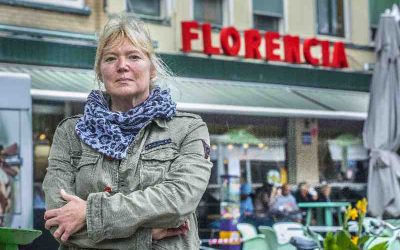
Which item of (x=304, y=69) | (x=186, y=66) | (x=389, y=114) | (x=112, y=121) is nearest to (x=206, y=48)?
(x=186, y=66)

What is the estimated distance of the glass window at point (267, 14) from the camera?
11234mm

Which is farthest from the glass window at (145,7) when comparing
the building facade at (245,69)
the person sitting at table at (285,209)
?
the person sitting at table at (285,209)

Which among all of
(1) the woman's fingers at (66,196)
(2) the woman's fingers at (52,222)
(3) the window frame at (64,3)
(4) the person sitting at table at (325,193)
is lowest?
(4) the person sitting at table at (325,193)

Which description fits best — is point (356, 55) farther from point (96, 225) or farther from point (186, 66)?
point (96, 225)

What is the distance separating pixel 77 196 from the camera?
2.12m

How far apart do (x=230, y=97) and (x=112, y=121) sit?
24.2 feet

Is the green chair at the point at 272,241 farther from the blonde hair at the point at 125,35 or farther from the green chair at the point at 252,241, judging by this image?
the blonde hair at the point at 125,35

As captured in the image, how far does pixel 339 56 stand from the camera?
11.6m

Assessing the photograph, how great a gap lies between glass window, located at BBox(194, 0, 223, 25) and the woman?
8.49 m

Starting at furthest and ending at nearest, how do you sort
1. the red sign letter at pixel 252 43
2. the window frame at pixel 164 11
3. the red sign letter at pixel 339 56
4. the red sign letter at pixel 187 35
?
1. the red sign letter at pixel 339 56
2. the red sign letter at pixel 252 43
3. the window frame at pixel 164 11
4. the red sign letter at pixel 187 35

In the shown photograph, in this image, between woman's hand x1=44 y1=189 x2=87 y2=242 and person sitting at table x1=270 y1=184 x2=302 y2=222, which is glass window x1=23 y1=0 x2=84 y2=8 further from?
woman's hand x1=44 y1=189 x2=87 y2=242

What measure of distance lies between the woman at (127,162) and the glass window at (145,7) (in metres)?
7.84

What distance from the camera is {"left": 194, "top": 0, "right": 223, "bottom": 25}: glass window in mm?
10727

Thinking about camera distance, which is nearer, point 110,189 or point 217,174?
point 110,189
